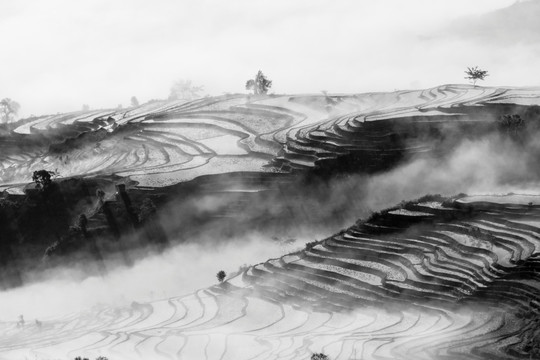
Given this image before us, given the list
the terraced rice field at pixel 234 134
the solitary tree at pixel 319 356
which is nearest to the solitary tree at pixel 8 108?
the terraced rice field at pixel 234 134

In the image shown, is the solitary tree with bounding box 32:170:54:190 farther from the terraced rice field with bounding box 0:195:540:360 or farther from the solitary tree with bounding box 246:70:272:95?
the solitary tree with bounding box 246:70:272:95

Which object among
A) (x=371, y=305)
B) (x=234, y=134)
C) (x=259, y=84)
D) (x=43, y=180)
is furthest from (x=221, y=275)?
(x=259, y=84)

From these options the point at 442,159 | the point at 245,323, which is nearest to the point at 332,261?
the point at 245,323

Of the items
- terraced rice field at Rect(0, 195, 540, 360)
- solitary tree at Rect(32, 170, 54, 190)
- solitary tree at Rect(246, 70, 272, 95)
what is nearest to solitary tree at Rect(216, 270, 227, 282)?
terraced rice field at Rect(0, 195, 540, 360)

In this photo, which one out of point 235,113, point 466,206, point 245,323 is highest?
point 235,113

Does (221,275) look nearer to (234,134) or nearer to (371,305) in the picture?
(371,305)

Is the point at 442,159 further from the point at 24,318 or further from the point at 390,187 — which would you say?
the point at 24,318

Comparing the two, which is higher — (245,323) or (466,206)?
(466,206)
